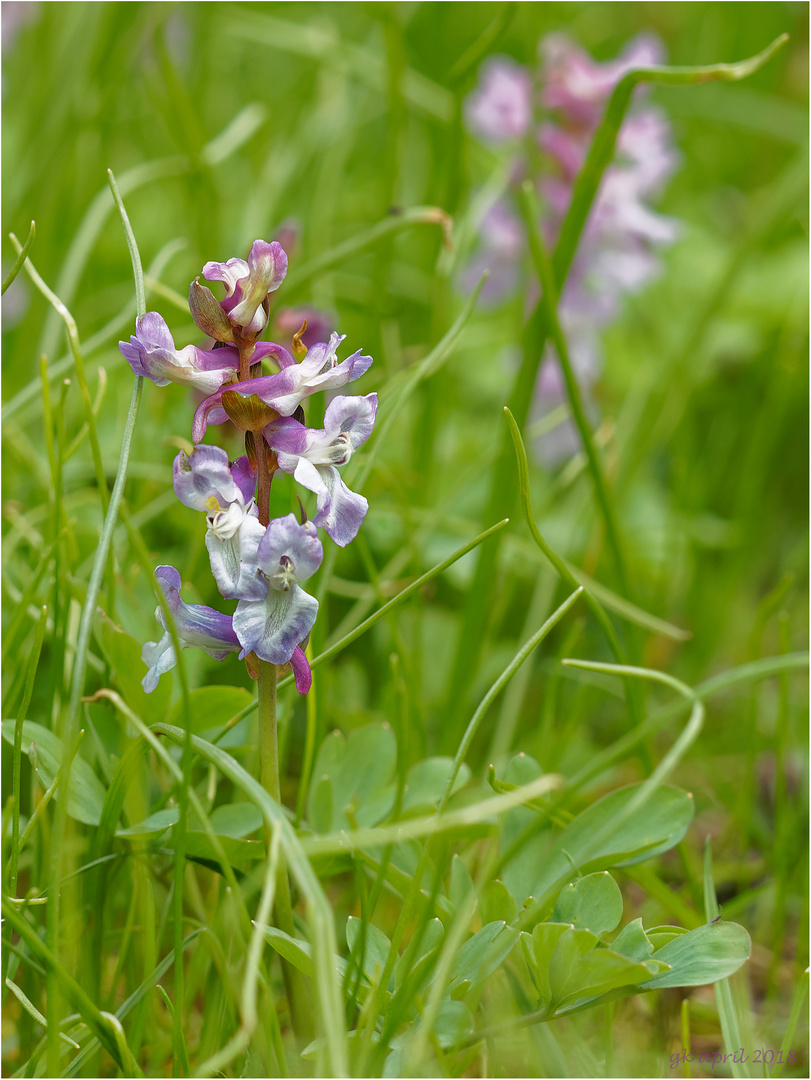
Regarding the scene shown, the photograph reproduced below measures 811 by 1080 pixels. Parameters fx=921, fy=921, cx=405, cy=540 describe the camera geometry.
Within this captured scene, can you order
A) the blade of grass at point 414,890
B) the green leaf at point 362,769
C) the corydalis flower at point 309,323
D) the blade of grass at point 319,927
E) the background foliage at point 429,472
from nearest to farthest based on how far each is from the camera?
the blade of grass at point 319,927
the blade of grass at point 414,890
the green leaf at point 362,769
the background foliage at point 429,472
the corydalis flower at point 309,323

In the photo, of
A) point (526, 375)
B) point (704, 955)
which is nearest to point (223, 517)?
point (704, 955)

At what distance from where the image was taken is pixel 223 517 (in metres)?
0.62

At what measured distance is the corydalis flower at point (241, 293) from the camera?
638 mm

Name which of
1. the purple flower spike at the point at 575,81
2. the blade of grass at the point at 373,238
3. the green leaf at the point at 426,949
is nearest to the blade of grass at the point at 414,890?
the green leaf at the point at 426,949

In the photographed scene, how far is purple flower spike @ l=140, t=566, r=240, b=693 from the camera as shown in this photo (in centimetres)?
66

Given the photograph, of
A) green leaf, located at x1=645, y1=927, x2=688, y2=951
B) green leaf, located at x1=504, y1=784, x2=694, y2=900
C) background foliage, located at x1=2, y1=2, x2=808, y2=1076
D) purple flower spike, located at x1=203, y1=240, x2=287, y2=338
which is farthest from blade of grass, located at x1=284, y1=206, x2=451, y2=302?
green leaf, located at x1=645, y1=927, x2=688, y2=951

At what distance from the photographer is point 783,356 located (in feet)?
6.25

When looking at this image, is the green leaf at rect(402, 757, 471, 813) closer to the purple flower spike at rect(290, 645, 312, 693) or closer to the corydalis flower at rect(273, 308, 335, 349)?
the purple flower spike at rect(290, 645, 312, 693)

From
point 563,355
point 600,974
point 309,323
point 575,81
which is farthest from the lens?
point 575,81

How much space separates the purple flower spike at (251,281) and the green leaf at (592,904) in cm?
47

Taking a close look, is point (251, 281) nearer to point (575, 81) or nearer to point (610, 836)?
point (610, 836)

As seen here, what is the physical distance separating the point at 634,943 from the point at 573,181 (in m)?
1.57

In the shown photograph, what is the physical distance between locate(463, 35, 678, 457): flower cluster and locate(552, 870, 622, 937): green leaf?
139 centimetres

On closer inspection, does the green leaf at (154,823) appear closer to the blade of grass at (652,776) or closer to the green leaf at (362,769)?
the green leaf at (362,769)
